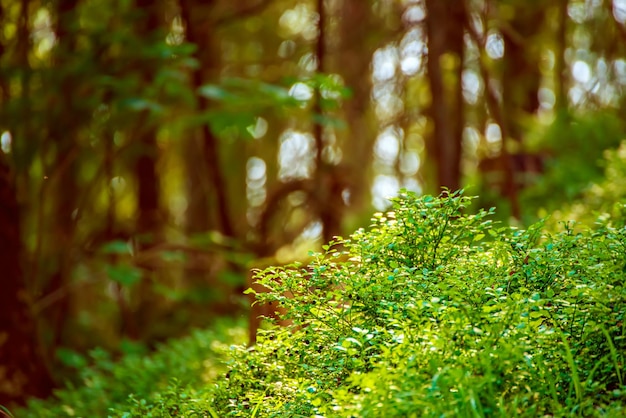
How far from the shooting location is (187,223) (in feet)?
47.6

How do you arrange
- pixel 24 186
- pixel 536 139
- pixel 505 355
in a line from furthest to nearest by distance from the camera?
pixel 536 139, pixel 24 186, pixel 505 355

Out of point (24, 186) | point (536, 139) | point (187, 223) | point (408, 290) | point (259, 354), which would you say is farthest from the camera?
point (187, 223)

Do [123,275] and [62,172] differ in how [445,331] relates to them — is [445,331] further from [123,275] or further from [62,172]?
[62,172]

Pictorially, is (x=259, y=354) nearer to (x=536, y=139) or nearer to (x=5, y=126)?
(x=5, y=126)

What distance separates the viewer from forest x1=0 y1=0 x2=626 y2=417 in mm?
2850

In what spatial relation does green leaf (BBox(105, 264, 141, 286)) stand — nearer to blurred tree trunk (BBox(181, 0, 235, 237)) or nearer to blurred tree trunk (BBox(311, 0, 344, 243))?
blurred tree trunk (BBox(181, 0, 235, 237))

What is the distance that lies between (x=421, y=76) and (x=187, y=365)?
836 cm

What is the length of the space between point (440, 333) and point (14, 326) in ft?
14.1

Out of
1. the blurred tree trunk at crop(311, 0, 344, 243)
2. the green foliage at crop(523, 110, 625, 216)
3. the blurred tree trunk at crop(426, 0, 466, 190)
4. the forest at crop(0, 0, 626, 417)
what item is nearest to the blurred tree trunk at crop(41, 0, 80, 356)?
the forest at crop(0, 0, 626, 417)

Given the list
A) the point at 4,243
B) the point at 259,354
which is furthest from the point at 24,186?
the point at 259,354

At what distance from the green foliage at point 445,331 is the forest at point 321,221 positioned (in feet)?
0.04

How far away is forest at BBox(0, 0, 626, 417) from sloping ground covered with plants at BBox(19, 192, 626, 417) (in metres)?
0.01

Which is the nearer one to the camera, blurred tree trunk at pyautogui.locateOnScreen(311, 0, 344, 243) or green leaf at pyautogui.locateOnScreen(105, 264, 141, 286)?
green leaf at pyautogui.locateOnScreen(105, 264, 141, 286)

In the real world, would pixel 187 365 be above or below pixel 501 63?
below
